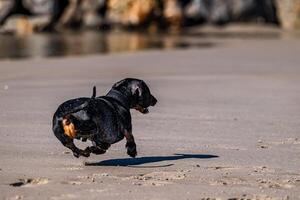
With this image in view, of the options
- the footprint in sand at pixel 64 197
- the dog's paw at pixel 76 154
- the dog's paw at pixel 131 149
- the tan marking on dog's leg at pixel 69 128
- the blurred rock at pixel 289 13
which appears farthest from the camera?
the blurred rock at pixel 289 13

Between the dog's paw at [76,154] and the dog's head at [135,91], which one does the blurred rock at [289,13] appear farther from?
the dog's paw at [76,154]

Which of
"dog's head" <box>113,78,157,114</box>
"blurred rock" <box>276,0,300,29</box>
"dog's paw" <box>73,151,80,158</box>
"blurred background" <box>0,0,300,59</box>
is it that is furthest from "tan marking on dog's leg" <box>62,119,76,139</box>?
"blurred rock" <box>276,0,300,29</box>

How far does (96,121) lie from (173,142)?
1572 mm

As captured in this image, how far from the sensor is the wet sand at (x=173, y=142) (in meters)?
5.61

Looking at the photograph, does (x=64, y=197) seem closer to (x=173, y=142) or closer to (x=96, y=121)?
(x=96, y=121)

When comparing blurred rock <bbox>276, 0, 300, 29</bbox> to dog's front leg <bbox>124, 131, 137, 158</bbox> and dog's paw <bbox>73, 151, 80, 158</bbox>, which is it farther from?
dog's paw <bbox>73, 151, 80, 158</bbox>

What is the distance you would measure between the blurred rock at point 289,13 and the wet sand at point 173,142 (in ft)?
86.1

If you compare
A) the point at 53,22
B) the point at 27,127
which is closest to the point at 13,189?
the point at 27,127

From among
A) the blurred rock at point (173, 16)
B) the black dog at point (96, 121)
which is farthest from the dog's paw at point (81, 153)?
the blurred rock at point (173, 16)

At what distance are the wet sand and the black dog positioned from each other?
0.20m

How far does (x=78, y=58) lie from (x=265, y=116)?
35.3 feet

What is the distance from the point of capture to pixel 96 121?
20.2ft

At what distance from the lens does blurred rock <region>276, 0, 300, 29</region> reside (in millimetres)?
41094

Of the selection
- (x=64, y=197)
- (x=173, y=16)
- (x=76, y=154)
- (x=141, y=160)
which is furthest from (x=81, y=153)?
(x=173, y=16)
